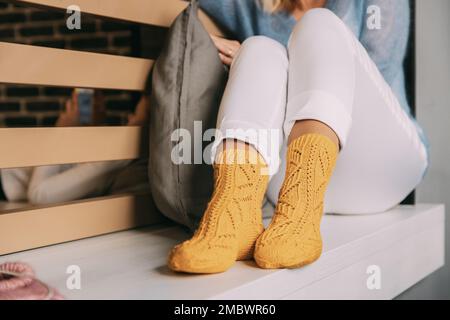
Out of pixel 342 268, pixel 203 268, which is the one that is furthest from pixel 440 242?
pixel 203 268

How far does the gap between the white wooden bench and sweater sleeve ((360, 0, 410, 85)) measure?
38 cm

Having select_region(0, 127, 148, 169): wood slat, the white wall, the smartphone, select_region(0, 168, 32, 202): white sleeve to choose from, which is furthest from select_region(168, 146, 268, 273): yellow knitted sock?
the smartphone

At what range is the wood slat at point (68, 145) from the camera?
1032 mm

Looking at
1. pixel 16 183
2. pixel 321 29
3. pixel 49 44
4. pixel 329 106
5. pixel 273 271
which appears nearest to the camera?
pixel 273 271

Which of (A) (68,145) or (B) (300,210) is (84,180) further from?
(B) (300,210)

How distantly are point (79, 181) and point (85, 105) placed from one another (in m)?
1.46

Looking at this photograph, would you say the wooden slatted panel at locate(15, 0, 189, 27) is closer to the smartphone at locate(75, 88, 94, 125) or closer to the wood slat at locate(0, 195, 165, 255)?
the wood slat at locate(0, 195, 165, 255)

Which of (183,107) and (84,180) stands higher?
(183,107)

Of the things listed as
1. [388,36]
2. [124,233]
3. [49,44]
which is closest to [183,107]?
[124,233]

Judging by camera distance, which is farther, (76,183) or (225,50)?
(76,183)

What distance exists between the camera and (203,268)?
82cm

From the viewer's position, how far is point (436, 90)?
5.11 ft

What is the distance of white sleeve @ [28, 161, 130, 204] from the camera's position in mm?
1399

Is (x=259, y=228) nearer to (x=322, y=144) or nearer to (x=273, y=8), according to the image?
(x=322, y=144)
